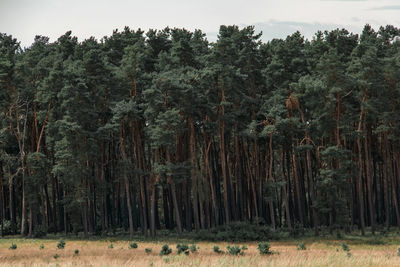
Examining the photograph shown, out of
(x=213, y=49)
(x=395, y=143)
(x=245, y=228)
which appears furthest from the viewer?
(x=395, y=143)

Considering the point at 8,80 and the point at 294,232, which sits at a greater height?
the point at 8,80

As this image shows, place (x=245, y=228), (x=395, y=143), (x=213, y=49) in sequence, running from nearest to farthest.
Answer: (x=245, y=228) → (x=213, y=49) → (x=395, y=143)

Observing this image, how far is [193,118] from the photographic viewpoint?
58156mm

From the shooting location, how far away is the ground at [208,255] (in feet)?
72.7

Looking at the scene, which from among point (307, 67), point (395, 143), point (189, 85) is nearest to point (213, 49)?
point (189, 85)

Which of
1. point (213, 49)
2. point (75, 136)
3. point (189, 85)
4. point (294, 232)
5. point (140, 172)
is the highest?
point (213, 49)

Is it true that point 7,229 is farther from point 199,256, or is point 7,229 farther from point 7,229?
point 199,256

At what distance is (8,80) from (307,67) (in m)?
30.7

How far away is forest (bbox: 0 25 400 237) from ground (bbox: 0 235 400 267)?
25.9ft

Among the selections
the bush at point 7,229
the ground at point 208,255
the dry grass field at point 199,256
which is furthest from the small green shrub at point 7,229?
the dry grass field at point 199,256

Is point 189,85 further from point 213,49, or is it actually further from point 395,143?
point 395,143

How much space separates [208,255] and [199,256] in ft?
3.64

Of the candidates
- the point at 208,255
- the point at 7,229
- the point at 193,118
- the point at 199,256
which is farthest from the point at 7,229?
the point at 199,256

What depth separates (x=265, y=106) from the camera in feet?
190
